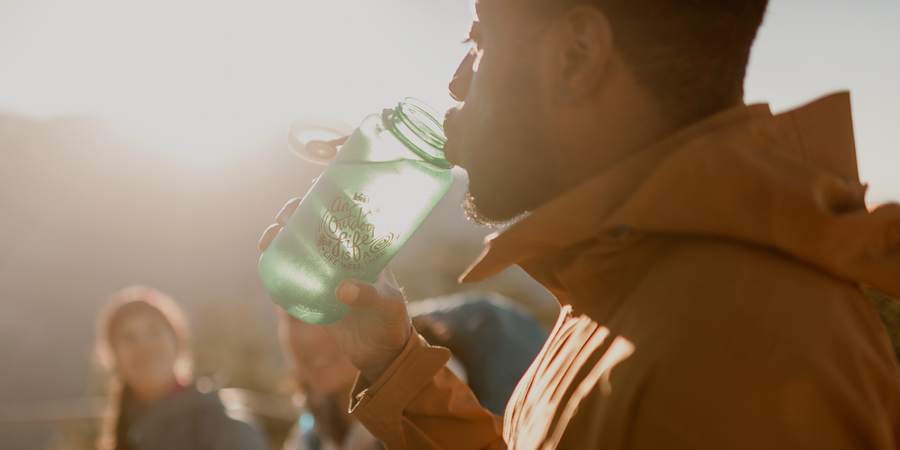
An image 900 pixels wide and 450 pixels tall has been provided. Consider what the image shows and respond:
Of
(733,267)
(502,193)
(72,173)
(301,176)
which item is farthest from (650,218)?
(72,173)

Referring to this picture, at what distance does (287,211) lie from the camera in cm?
137

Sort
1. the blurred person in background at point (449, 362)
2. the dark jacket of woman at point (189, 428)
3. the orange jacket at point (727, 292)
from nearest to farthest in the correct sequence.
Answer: the orange jacket at point (727, 292) → the blurred person in background at point (449, 362) → the dark jacket of woman at point (189, 428)

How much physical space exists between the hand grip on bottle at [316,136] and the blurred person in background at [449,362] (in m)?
1.14

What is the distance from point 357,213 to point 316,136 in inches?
13.3

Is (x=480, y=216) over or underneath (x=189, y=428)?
over

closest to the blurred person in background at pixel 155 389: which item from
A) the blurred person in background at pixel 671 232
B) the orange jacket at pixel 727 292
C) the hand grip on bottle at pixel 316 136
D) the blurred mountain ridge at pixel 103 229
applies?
the hand grip on bottle at pixel 316 136

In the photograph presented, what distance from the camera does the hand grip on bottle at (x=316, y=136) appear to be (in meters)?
1.44

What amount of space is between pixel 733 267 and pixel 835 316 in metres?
0.12

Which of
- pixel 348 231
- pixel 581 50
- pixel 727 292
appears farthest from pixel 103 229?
pixel 727 292

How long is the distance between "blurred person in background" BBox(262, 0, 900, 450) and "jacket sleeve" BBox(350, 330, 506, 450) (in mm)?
165

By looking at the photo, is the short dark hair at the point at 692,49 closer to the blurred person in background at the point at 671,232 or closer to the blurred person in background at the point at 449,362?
the blurred person in background at the point at 671,232

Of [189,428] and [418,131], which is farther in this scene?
[189,428]

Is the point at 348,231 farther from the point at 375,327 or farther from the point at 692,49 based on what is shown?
the point at 692,49

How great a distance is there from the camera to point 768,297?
2.41ft
